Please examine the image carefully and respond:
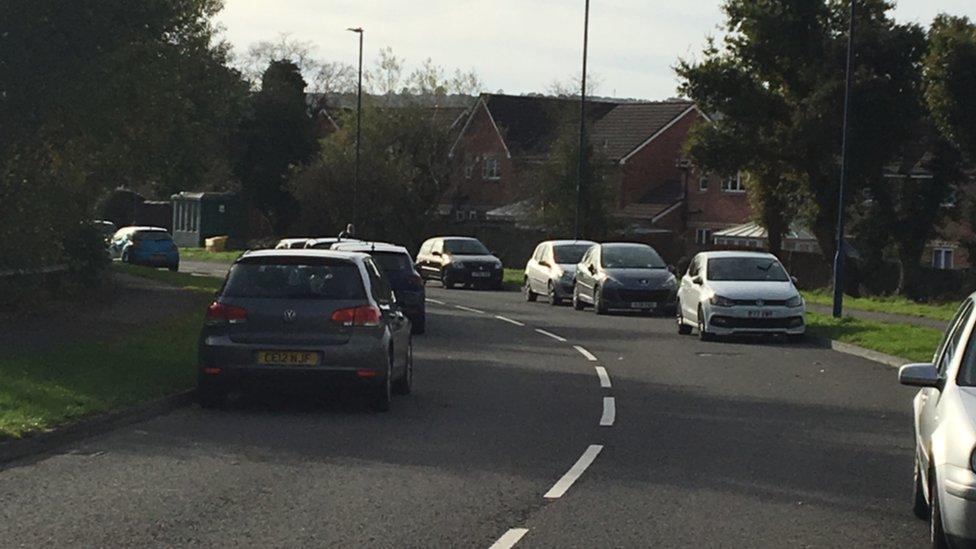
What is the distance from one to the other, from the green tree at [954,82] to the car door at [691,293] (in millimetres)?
14722

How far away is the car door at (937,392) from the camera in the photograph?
361 inches

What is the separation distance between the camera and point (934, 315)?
36.2 meters

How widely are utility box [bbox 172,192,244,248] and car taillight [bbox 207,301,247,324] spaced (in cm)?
7314

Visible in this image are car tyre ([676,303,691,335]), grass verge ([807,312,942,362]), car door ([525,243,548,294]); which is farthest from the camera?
car door ([525,243,548,294])

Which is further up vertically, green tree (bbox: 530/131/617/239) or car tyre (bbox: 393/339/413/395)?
green tree (bbox: 530/131/617/239)

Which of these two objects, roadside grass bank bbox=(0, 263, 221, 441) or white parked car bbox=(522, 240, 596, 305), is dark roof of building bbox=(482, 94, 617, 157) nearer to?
white parked car bbox=(522, 240, 596, 305)

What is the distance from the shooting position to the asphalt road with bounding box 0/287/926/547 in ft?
31.4

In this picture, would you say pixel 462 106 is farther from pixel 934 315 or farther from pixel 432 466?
pixel 432 466

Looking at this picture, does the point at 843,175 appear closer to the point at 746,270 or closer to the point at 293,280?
the point at 746,270

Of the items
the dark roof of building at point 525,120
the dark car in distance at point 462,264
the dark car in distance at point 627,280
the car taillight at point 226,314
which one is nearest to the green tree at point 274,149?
the dark roof of building at point 525,120

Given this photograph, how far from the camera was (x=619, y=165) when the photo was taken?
252ft

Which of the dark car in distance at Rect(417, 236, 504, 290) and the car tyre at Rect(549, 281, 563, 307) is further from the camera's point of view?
the dark car in distance at Rect(417, 236, 504, 290)

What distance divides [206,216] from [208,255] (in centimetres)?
1289

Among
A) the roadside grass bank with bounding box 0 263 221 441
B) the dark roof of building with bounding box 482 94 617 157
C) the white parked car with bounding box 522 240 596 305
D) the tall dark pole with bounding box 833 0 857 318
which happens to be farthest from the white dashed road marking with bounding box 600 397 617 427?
the dark roof of building with bounding box 482 94 617 157
